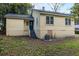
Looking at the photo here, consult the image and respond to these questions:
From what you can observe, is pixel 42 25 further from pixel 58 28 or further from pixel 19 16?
pixel 19 16

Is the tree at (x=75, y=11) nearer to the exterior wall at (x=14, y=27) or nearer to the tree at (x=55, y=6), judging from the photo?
the tree at (x=55, y=6)

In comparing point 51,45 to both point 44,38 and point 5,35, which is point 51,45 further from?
point 5,35

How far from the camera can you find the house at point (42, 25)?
340cm

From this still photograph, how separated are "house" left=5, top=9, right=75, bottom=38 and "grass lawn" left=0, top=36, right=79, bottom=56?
0.08 m

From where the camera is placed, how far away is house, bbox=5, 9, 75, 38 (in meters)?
3.40

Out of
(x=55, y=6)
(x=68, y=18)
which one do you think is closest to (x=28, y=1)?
(x=55, y=6)

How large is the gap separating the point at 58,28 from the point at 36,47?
408 millimetres

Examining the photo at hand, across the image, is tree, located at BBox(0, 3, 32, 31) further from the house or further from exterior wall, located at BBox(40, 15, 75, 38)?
exterior wall, located at BBox(40, 15, 75, 38)

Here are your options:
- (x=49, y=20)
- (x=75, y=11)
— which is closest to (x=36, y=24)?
(x=49, y=20)

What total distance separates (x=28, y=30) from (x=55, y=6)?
0.50 metres

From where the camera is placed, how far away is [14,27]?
341cm

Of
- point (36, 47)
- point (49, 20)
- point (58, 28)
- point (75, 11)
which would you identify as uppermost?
point (75, 11)

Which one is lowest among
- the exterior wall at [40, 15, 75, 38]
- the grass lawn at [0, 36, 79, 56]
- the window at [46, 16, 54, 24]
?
the grass lawn at [0, 36, 79, 56]

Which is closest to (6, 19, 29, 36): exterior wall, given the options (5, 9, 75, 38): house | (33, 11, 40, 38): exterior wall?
(5, 9, 75, 38): house
